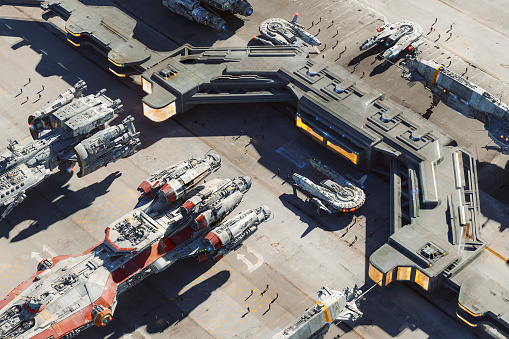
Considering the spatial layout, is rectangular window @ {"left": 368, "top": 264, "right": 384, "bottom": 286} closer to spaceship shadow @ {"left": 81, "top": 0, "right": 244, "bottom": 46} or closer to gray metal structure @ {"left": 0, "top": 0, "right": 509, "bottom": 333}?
gray metal structure @ {"left": 0, "top": 0, "right": 509, "bottom": 333}

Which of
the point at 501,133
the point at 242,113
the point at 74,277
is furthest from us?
the point at 242,113

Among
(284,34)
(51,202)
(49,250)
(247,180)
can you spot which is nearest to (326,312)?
(247,180)

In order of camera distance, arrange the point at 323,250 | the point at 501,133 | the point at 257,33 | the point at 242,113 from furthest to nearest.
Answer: the point at 257,33 → the point at 242,113 → the point at 501,133 → the point at 323,250

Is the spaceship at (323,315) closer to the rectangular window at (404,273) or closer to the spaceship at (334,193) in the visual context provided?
the rectangular window at (404,273)

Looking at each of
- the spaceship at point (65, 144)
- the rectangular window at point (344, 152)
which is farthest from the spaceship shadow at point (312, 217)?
the spaceship at point (65, 144)

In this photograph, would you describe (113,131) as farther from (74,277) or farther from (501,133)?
(501,133)

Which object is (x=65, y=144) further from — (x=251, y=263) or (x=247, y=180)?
(x=251, y=263)

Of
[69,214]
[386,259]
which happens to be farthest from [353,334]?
[69,214]
